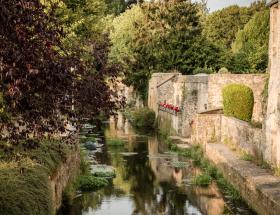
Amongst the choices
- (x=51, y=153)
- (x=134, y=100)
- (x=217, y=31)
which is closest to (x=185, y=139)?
(x=51, y=153)

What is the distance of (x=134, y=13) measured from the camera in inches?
2117

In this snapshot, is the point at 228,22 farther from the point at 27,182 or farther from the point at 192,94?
the point at 27,182

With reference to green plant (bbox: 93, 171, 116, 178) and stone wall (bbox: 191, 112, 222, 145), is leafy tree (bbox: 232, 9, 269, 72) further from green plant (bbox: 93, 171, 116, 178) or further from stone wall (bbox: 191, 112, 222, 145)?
green plant (bbox: 93, 171, 116, 178)

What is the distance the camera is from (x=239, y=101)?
24.1m

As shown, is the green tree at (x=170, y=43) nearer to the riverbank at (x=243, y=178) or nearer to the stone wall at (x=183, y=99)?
the stone wall at (x=183, y=99)

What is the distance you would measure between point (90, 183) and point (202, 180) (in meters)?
4.45

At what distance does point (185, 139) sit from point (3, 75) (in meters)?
26.5

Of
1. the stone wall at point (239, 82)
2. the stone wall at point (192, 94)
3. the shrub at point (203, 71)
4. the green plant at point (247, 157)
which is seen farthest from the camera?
the shrub at point (203, 71)

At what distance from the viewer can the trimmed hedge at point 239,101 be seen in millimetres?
24047

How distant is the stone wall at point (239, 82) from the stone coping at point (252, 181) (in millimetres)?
6394

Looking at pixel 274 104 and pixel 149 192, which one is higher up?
pixel 274 104

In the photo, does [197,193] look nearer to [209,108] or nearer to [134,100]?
[209,108]

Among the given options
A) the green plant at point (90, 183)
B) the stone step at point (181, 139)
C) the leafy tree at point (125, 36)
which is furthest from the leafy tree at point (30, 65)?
the leafy tree at point (125, 36)

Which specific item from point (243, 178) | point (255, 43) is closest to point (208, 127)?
point (243, 178)
